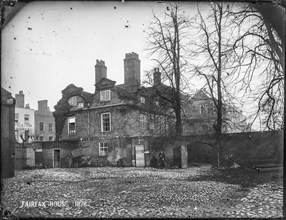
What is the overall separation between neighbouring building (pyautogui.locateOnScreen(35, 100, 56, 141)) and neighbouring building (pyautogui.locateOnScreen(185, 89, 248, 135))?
1.63 m

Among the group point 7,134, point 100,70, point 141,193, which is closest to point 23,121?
point 7,134

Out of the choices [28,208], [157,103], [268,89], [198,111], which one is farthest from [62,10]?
[268,89]

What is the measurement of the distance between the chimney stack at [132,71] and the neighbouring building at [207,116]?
0.69 m

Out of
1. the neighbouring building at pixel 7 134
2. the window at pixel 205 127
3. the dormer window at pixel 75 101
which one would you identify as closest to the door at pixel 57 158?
the neighbouring building at pixel 7 134

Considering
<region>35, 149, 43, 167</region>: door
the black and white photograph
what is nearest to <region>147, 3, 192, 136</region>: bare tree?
the black and white photograph

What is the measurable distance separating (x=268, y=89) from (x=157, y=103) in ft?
4.22

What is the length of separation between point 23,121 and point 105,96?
1013mm

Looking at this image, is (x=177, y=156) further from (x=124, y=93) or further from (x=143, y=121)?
(x=124, y=93)

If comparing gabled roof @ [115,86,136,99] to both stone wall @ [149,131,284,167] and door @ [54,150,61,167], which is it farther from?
door @ [54,150,61,167]

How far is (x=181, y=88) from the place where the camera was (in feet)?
9.64

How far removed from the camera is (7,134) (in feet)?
9.35

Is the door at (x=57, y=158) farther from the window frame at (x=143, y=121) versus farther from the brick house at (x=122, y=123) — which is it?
the window frame at (x=143, y=121)

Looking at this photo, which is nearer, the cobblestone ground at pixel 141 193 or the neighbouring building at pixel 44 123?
the cobblestone ground at pixel 141 193

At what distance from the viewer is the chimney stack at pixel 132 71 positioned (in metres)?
2.83
